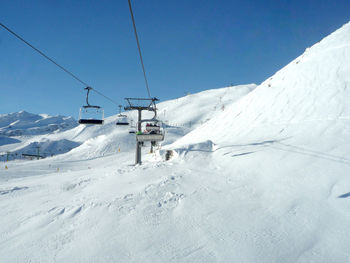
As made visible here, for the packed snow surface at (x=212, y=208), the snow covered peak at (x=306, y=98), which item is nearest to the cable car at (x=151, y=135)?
the snow covered peak at (x=306, y=98)

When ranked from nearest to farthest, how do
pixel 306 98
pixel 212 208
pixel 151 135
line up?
1. pixel 212 208
2. pixel 306 98
3. pixel 151 135

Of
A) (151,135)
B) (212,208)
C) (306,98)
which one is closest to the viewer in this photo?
(212,208)

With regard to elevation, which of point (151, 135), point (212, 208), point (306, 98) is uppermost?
point (306, 98)

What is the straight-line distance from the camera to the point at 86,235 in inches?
191

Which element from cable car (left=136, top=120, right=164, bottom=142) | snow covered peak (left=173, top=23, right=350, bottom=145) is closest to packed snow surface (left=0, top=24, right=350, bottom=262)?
snow covered peak (left=173, top=23, right=350, bottom=145)

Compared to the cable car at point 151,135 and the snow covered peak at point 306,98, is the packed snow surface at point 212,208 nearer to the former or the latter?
the snow covered peak at point 306,98

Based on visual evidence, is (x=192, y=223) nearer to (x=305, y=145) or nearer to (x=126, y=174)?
(x=126, y=174)

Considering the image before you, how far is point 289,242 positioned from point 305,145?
19.0 feet

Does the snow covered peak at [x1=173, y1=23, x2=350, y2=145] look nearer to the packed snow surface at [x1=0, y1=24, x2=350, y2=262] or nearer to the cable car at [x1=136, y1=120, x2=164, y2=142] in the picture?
the packed snow surface at [x1=0, y1=24, x2=350, y2=262]

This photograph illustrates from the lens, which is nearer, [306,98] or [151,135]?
[306,98]

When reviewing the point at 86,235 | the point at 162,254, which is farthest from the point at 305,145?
the point at 86,235

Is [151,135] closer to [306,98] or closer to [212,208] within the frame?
[212,208]

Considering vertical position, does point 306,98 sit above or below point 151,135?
above

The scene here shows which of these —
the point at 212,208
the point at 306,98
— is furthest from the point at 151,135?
the point at 306,98
